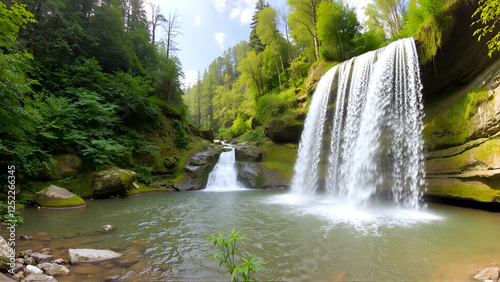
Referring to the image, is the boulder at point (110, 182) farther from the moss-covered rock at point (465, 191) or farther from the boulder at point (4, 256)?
the moss-covered rock at point (465, 191)

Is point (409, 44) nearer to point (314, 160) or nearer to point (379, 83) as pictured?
point (379, 83)

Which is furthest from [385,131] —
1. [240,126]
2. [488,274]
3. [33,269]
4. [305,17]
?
[240,126]

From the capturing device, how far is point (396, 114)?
8.65m

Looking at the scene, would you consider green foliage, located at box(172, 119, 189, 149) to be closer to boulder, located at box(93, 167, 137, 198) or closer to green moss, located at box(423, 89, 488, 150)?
boulder, located at box(93, 167, 137, 198)

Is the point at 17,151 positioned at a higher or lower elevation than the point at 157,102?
lower

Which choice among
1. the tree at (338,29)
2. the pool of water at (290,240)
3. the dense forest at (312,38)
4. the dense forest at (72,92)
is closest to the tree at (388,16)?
the dense forest at (312,38)

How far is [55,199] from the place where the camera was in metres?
7.50

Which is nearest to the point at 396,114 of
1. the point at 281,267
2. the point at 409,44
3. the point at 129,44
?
the point at 409,44

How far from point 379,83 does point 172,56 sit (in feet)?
59.2

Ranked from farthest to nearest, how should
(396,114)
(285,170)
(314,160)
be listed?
(285,170) → (314,160) → (396,114)

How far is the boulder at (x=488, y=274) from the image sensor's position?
2898 millimetres

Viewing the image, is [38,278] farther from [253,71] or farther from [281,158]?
[253,71]

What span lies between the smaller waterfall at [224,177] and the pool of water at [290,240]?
232 inches

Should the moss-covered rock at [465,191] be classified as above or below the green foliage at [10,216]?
above
